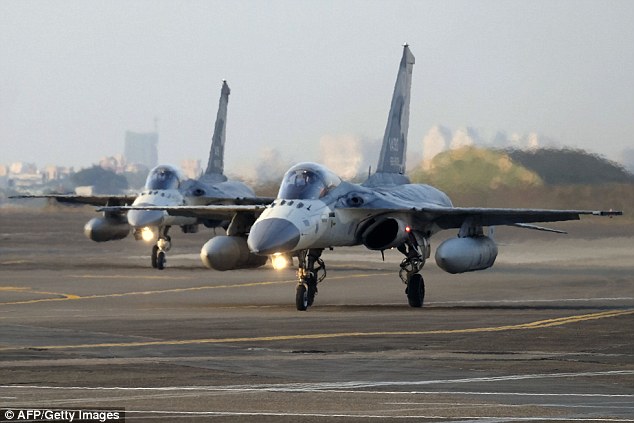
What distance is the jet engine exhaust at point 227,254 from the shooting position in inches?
1236

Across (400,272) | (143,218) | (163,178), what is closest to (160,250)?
(163,178)

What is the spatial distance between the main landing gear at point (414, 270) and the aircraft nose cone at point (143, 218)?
46.6 ft

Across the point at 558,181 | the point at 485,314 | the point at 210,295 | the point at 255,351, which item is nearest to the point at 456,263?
the point at 485,314

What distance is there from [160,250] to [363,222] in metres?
17.5

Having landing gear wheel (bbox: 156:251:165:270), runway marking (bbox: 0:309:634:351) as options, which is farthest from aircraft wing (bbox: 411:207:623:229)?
landing gear wheel (bbox: 156:251:165:270)

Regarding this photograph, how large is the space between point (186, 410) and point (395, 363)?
17.7ft

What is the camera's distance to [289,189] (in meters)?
29.5

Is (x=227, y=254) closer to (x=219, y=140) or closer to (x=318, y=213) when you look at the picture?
(x=318, y=213)

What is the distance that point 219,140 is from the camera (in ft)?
178

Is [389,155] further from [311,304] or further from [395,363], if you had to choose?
[395,363]

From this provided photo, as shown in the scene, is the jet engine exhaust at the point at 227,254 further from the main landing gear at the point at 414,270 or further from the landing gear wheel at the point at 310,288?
the main landing gear at the point at 414,270

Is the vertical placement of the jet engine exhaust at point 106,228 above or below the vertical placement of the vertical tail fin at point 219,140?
below

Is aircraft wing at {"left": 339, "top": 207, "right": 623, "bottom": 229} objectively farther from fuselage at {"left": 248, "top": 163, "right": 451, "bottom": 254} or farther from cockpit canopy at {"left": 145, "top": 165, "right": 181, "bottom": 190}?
cockpit canopy at {"left": 145, "top": 165, "right": 181, "bottom": 190}

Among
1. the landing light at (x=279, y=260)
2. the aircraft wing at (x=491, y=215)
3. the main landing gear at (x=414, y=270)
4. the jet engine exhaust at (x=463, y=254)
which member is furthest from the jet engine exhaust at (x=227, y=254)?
the jet engine exhaust at (x=463, y=254)
